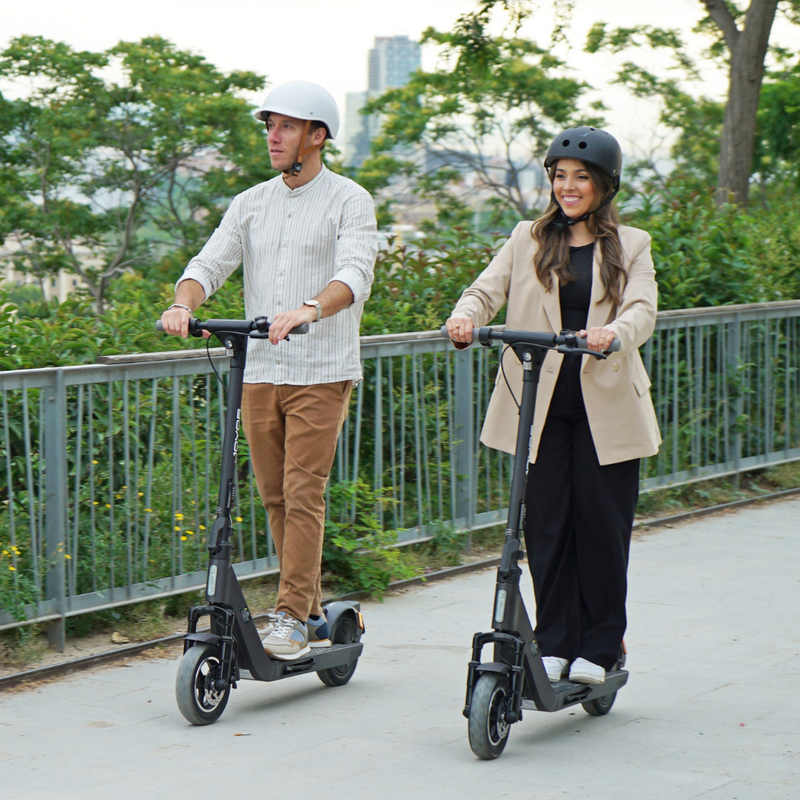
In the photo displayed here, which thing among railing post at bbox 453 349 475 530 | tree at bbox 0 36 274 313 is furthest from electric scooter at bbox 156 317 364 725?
tree at bbox 0 36 274 313

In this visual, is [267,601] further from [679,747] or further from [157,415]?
[679,747]

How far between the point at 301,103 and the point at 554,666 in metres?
2.09

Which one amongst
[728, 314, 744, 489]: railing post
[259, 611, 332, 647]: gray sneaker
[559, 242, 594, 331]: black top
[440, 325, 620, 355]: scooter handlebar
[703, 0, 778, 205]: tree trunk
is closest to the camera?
[440, 325, 620, 355]: scooter handlebar

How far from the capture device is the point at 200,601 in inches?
220

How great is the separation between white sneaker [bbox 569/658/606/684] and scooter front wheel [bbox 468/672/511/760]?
39 cm

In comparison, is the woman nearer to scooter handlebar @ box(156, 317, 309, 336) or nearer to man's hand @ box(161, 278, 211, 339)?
scooter handlebar @ box(156, 317, 309, 336)

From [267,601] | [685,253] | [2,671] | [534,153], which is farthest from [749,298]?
[534,153]

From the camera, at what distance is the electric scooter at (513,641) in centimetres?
380

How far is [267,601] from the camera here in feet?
19.0

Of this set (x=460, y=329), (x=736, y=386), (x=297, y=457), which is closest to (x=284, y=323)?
(x=460, y=329)

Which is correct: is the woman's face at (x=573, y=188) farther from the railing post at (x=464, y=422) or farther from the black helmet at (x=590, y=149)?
the railing post at (x=464, y=422)

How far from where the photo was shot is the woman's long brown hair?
4109 millimetres

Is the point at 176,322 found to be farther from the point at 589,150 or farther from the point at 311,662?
the point at 589,150

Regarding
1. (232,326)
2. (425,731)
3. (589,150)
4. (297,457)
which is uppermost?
(589,150)
